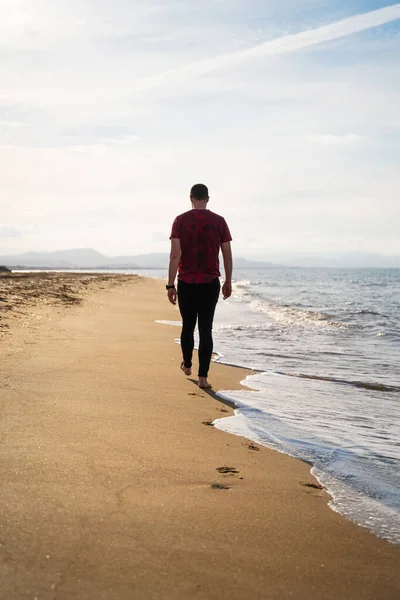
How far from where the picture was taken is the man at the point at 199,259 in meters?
5.82

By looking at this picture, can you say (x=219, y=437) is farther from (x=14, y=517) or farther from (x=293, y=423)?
(x=14, y=517)

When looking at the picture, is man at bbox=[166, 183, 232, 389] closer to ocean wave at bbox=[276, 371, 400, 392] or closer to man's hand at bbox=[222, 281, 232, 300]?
man's hand at bbox=[222, 281, 232, 300]

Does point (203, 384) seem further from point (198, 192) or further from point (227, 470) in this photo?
point (227, 470)

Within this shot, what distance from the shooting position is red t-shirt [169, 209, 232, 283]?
5820 mm

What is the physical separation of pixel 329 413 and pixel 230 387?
4.25 feet

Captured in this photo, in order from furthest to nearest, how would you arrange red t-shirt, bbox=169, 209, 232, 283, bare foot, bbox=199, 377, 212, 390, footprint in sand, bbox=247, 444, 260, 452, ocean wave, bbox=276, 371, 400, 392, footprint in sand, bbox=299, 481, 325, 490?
ocean wave, bbox=276, 371, 400, 392, red t-shirt, bbox=169, 209, 232, 283, bare foot, bbox=199, 377, 212, 390, footprint in sand, bbox=247, 444, 260, 452, footprint in sand, bbox=299, 481, 325, 490

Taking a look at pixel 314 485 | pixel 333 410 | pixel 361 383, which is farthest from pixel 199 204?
pixel 314 485

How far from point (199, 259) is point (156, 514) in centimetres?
381

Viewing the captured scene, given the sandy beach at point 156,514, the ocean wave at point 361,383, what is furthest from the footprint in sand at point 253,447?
the ocean wave at point 361,383

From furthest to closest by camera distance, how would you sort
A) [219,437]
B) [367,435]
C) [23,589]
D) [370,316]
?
[370,316] < [367,435] < [219,437] < [23,589]

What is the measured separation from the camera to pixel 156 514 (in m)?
2.27

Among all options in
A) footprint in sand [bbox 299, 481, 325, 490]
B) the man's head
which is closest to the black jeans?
the man's head

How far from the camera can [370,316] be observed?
17000mm

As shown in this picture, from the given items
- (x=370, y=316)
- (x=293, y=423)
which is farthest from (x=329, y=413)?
(x=370, y=316)
